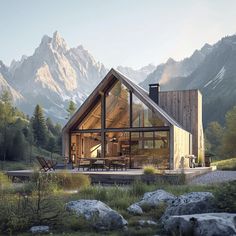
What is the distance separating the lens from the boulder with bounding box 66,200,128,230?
18.5 feet

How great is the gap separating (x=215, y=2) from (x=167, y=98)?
20.6ft

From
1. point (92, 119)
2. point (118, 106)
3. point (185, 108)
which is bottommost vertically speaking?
point (92, 119)

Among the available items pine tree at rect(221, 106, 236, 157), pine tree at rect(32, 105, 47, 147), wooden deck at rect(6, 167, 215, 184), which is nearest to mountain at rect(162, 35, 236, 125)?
pine tree at rect(32, 105, 47, 147)

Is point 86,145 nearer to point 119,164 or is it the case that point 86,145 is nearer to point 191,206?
point 119,164

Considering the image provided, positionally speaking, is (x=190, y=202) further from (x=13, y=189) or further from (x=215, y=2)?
(x=215, y=2)

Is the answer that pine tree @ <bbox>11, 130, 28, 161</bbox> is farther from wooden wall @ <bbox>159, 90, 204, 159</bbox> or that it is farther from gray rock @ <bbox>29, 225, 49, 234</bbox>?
gray rock @ <bbox>29, 225, 49, 234</bbox>

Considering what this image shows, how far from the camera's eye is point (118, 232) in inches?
213

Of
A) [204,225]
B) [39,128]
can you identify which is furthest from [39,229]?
[39,128]

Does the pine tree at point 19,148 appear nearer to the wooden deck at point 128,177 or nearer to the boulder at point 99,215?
the wooden deck at point 128,177

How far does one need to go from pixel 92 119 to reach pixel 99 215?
45.1 feet

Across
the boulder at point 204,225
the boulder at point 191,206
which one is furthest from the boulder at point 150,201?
the boulder at point 204,225

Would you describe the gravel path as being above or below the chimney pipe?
below

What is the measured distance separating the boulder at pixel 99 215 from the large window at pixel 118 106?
12.3 metres

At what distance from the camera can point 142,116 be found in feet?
59.6
